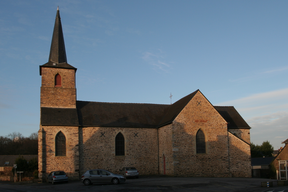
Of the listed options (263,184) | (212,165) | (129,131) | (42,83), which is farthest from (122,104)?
(263,184)

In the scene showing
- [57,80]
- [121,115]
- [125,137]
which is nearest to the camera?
[125,137]

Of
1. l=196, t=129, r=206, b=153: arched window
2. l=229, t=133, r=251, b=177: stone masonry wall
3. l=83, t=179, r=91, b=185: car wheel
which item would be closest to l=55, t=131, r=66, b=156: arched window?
l=83, t=179, r=91, b=185: car wheel

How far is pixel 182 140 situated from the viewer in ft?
86.3

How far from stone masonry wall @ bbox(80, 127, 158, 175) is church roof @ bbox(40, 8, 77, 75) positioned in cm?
772

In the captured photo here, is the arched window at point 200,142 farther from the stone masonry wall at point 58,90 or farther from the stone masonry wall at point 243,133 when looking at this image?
the stone masonry wall at point 58,90

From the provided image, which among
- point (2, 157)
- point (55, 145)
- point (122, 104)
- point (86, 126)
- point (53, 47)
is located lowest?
point (2, 157)

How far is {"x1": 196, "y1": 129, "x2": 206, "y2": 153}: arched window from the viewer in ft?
88.2

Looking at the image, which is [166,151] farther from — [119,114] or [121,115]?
[119,114]

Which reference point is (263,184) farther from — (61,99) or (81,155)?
(61,99)

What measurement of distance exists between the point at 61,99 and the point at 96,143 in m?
5.97

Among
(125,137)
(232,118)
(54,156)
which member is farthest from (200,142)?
(54,156)

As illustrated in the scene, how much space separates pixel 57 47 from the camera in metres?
30.0

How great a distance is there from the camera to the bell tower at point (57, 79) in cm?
2834

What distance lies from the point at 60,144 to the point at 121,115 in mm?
7187
